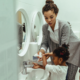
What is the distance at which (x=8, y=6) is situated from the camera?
0.48 ft

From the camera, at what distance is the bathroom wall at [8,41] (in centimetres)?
14

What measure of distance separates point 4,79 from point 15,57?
3 centimetres

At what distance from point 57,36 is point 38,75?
42 cm

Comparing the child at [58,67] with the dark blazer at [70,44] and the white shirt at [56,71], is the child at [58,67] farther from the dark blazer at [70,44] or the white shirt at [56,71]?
the dark blazer at [70,44]

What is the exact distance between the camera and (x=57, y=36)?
1.15 meters

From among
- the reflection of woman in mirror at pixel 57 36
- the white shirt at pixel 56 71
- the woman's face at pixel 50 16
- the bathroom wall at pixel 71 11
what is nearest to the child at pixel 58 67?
the white shirt at pixel 56 71

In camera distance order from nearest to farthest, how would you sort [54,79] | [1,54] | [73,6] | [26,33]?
[1,54] < [54,79] < [26,33] < [73,6]

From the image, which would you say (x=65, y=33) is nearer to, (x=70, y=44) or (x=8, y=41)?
(x=70, y=44)

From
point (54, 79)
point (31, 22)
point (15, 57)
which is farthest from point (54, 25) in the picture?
point (15, 57)

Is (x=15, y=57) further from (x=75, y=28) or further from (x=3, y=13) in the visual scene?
(x=75, y=28)

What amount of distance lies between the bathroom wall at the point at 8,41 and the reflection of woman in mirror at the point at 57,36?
0.96 meters

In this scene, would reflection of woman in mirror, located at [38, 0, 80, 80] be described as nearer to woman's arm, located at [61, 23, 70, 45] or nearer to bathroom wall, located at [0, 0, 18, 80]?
woman's arm, located at [61, 23, 70, 45]

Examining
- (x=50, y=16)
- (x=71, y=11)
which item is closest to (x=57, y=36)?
(x=50, y=16)

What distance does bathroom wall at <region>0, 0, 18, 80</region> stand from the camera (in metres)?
0.14
